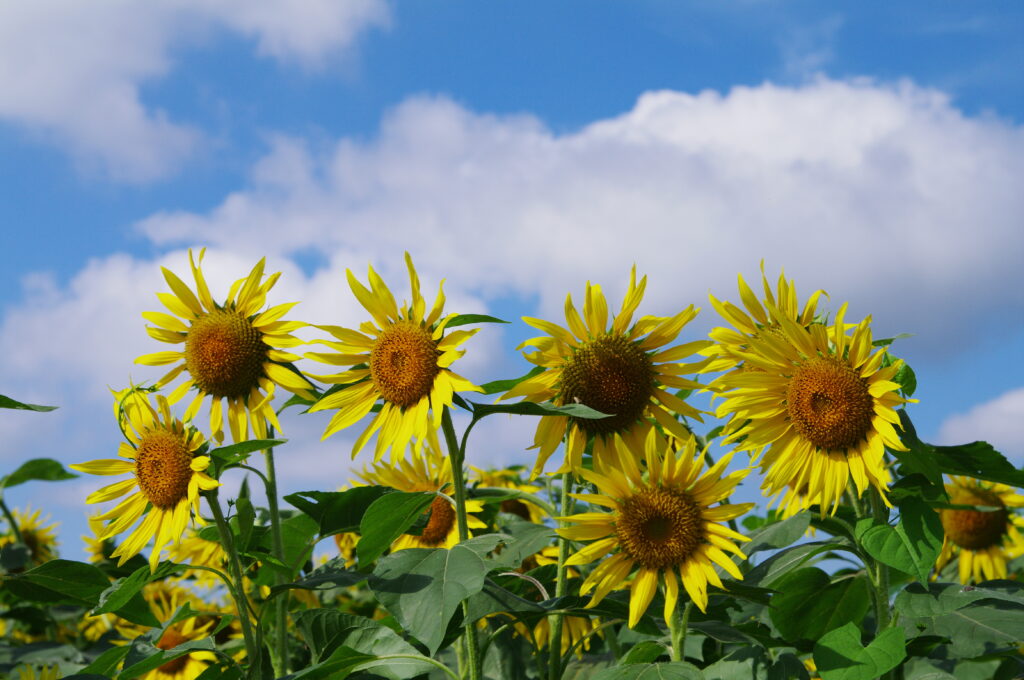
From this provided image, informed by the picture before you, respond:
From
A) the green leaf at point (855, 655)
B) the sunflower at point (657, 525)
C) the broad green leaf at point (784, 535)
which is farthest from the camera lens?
the broad green leaf at point (784, 535)

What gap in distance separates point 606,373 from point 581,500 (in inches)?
15.0

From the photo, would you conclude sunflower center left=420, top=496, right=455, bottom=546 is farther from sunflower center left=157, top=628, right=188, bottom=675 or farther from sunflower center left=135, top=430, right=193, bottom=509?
sunflower center left=157, top=628, right=188, bottom=675

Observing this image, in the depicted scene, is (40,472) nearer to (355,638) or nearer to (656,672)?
(355,638)

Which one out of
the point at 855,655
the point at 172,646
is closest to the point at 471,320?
the point at 855,655

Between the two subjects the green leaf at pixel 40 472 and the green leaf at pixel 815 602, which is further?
the green leaf at pixel 40 472

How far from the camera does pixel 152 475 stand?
2.93 metres

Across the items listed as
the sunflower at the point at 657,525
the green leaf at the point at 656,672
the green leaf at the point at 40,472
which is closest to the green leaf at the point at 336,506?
the sunflower at the point at 657,525

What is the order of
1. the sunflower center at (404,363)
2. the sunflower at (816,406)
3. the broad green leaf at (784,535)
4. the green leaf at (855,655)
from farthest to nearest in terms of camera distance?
A: the broad green leaf at (784,535) → the sunflower at (816,406) → the sunflower center at (404,363) → the green leaf at (855,655)

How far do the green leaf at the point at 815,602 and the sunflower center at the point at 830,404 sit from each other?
1.58ft

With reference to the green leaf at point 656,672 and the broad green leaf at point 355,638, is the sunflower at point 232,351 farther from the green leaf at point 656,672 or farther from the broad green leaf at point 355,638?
the green leaf at point 656,672

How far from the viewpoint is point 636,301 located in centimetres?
294

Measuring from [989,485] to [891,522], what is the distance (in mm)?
2334

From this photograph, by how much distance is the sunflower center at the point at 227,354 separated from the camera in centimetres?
305

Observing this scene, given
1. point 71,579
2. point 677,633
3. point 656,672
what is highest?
point 71,579
